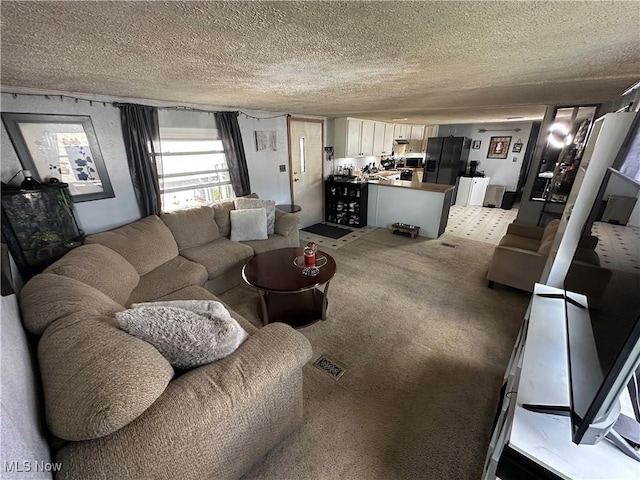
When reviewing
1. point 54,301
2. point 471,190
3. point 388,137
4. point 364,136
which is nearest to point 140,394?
point 54,301

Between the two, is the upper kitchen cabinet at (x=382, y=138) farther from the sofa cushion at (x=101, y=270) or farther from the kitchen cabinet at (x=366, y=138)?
the sofa cushion at (x=101, y=270)

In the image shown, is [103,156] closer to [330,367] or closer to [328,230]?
[330,367]

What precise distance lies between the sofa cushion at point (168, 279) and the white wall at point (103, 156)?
798 millimetres

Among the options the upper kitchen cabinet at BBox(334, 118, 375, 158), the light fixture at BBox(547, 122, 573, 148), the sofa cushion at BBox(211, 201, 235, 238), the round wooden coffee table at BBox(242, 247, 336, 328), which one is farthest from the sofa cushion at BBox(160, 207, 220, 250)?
the light fixture at BBox(547, 122, 573, 148)

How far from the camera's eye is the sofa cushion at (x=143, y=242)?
89.8 inches

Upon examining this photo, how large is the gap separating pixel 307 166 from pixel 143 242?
3.09 meters

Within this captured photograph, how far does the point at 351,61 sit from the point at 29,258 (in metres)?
2.61

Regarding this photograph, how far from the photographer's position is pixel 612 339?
0.87m

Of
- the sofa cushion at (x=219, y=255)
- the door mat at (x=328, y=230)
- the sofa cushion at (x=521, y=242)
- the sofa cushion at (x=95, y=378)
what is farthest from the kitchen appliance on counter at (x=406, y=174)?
the sofa cushion at (x=95, y=378)

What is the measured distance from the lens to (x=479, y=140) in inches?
269

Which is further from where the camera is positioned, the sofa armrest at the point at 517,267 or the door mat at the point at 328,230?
the door mat at the point at 328,230

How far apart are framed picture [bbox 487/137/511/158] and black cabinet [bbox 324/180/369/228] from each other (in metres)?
4.28

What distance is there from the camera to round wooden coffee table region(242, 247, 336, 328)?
2127 millimetres

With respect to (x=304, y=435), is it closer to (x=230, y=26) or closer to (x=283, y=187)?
(x=230, y=26)
